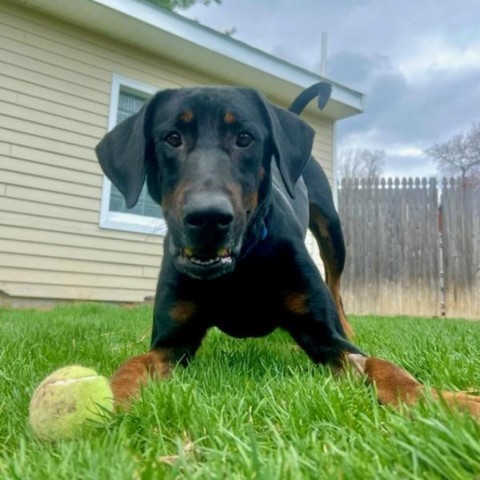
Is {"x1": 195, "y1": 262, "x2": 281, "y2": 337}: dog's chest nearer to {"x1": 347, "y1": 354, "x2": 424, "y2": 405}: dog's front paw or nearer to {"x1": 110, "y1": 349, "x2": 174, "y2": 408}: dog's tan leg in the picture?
{"x1": 110, "y1": 349, "x2": 174, "y2": 408}: dog's tan leg

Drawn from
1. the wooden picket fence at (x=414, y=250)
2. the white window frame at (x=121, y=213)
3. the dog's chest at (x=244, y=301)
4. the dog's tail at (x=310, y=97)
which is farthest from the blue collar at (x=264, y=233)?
the wooden picket fence at (x=414, y=250)

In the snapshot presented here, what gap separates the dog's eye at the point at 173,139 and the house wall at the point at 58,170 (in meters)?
5.00

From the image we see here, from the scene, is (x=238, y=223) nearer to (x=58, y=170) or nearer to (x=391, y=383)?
(x=391, y=383)

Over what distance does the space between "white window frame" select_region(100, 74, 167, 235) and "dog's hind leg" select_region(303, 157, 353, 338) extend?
324 cm

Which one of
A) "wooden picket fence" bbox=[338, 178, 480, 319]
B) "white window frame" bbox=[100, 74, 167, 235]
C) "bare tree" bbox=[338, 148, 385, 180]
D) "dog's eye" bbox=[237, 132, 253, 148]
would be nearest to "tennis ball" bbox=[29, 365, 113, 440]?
"dog's eye" bbox=[237, 132, 253, 148]

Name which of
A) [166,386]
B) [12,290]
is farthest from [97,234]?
[166,386]

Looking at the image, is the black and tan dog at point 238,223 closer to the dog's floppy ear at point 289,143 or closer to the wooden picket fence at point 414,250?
the dog's floppy ear at point 289,143

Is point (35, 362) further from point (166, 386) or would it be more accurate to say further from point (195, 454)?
point (195, 454)

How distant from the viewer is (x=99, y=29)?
26.0ft

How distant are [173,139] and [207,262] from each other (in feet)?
2.19

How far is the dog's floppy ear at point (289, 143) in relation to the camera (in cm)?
275

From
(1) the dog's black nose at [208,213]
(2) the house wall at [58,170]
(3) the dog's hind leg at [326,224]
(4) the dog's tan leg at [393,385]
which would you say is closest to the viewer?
(4) the dog's tan leg at [393,385]

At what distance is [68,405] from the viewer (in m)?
1.54

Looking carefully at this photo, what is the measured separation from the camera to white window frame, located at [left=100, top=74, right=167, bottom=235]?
25.7ft
